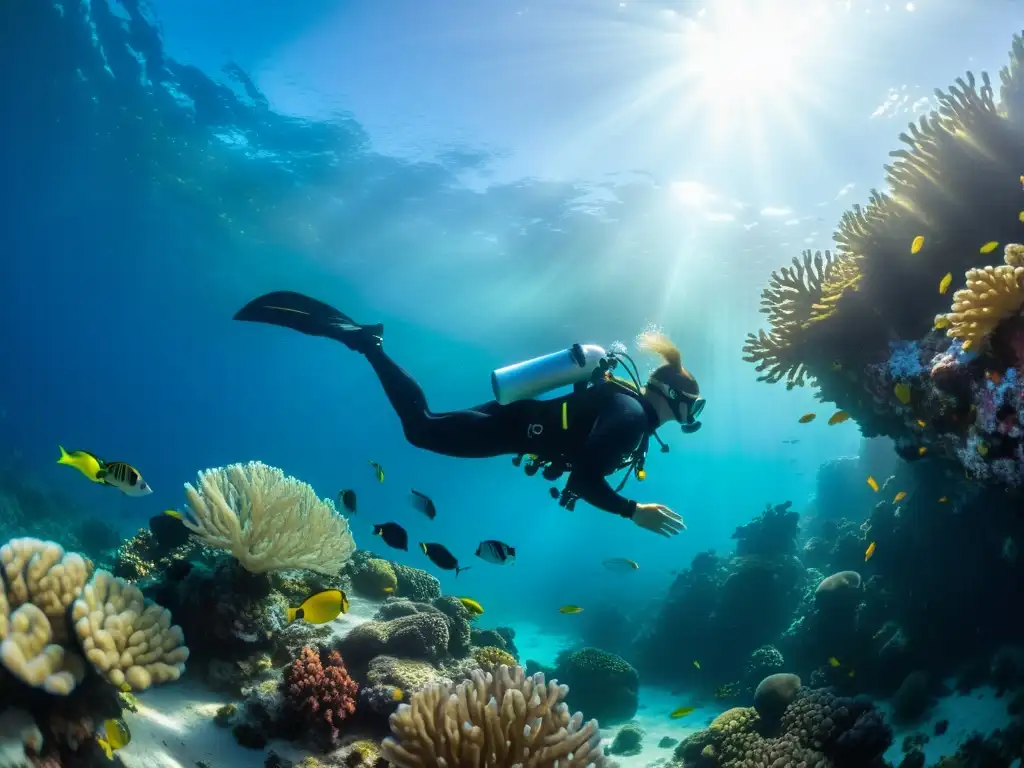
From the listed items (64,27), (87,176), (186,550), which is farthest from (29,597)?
(87,176)

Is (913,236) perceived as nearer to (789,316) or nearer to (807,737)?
(789,316)

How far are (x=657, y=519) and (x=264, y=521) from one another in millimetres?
3654

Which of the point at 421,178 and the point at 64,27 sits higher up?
the point at 421,178

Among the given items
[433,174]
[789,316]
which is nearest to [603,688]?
[789,316]

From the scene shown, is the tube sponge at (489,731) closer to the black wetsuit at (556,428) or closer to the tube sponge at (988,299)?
the black wetsuit at (556,428)

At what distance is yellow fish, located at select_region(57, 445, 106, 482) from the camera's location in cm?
454

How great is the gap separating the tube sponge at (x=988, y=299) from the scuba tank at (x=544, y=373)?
3113mm

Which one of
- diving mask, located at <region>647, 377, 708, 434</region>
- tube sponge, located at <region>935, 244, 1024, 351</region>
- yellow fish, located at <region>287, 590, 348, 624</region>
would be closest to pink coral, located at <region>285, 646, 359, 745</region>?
yellow fish, located at <region>287, 590, 348, 624</region>

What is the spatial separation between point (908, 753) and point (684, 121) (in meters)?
17.8

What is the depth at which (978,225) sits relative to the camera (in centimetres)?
618

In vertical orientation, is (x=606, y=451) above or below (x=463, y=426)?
below

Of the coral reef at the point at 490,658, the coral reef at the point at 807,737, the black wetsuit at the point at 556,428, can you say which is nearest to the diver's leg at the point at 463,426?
the black wetsuit at the point at 556,428

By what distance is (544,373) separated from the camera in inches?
214

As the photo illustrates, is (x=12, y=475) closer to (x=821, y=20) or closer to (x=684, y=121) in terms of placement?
(x=684, y=121)
